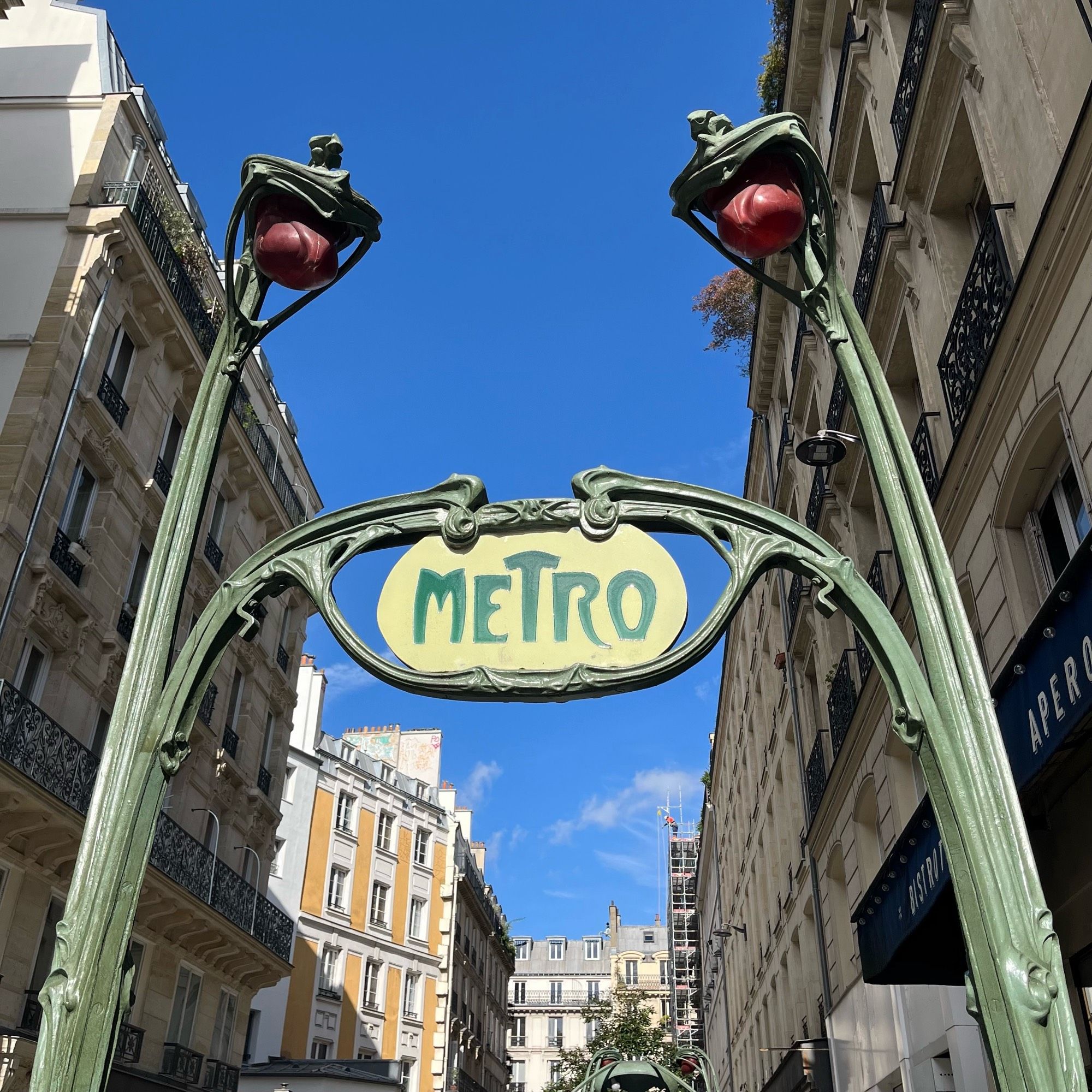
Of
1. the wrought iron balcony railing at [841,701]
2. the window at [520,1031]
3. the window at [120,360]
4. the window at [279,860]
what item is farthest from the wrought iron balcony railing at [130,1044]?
the window at [520,1031]

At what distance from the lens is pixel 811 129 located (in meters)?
16.9

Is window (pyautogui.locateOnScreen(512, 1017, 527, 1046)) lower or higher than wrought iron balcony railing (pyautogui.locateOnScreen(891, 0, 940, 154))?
higher

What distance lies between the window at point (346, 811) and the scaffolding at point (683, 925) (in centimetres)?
3032

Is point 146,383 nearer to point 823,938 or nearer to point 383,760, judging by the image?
point 823,938

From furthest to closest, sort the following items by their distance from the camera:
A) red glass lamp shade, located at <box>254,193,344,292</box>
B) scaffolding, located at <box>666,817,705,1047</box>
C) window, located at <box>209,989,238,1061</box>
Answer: scaffolding, located at <box>666,817,705,1047</box> → window, located at <box>209,989,238,1061</box> → red glass lamp shade, located at <box>254,193,344,292</box>

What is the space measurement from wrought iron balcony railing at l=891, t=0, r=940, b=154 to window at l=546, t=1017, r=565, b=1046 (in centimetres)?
8186

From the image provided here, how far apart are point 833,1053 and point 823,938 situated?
1653mm

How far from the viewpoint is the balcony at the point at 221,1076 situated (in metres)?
20.9

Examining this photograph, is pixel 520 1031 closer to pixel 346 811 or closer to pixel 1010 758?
pixel 346 811

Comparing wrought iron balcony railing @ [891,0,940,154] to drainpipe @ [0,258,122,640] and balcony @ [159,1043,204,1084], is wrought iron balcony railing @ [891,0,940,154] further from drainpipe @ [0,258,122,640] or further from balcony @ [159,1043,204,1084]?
balcony @ [159,1043,204,1084]

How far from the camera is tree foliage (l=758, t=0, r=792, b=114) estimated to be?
17672 mm

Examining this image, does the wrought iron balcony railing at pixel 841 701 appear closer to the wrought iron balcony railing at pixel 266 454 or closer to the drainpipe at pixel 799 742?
the drainpipe at pixel 799 742

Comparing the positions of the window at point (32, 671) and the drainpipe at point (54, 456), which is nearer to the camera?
the drainpipe at point (54, 456)

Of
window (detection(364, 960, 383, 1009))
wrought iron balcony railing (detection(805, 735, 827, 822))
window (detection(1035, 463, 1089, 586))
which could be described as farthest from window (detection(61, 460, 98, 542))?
window (detection(364, 960, 383, 1009))
